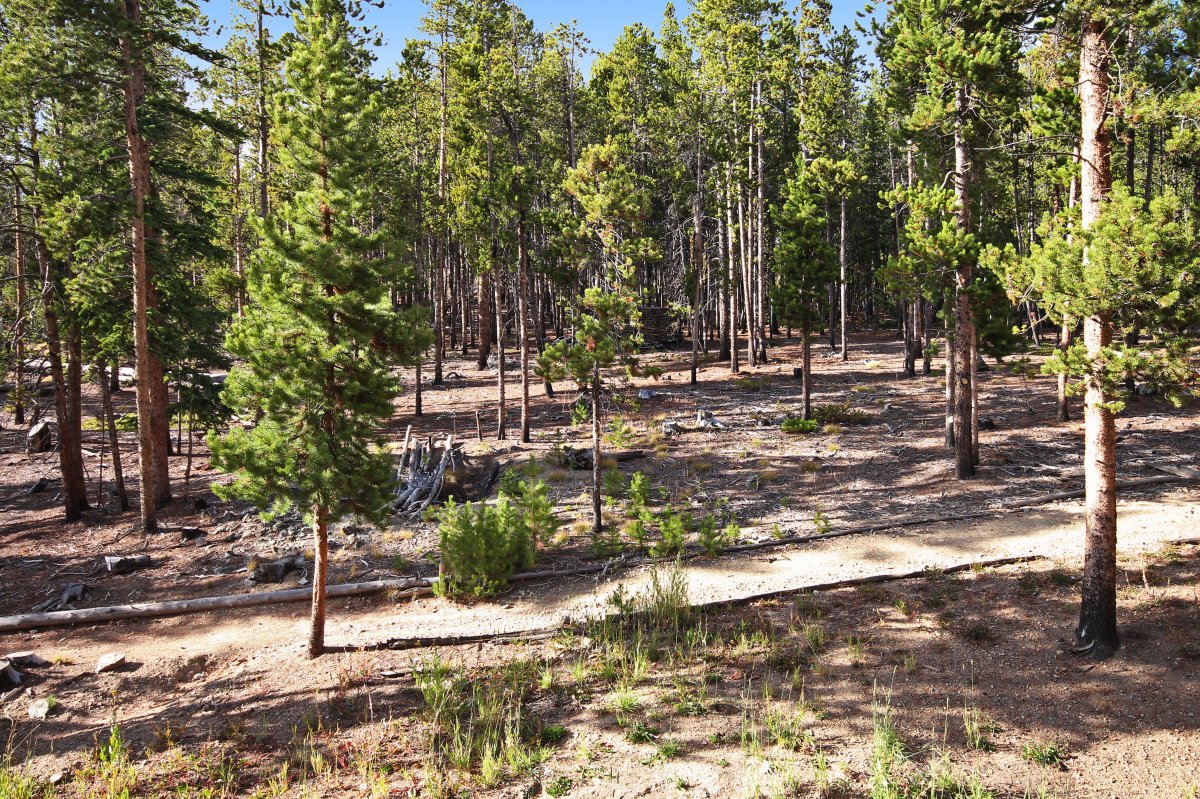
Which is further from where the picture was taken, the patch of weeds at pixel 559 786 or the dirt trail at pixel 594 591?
the dirt trail at pixel 594 591

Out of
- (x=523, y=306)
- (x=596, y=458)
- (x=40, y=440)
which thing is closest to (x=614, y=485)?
(x=596, y=458)

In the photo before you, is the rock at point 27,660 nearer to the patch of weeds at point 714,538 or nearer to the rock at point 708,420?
the patch of weeds at point 714,538

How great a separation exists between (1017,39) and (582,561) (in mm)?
14251

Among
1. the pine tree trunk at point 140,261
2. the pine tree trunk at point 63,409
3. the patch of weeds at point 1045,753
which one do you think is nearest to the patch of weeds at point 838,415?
the patch of weeds at point 1045,753

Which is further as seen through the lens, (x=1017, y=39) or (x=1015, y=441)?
(x=1015, y=441)

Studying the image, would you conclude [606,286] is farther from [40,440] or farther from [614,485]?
[40,440]

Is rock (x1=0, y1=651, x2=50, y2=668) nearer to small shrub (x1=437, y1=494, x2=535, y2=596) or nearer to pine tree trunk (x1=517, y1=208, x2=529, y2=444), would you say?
small shrub (x1=437, y1=494, x2=535, y2=596)

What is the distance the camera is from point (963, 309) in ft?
54.9

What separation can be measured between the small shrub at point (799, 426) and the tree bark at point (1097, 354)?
47.8ft

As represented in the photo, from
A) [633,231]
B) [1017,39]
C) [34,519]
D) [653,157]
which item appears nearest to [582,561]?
[633,231]

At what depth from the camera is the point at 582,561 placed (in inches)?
576

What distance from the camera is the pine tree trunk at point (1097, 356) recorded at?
8.50 metres

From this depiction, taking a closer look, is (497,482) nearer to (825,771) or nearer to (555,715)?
(555,715)

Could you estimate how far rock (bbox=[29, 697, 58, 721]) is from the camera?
10102 mm
